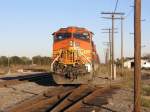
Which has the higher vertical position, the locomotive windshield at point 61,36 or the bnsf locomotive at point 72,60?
the locomotive windshield at point 61,36

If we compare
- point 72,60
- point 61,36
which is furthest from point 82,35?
point 72,60

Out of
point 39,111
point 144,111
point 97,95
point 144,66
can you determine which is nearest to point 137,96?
point 144,111

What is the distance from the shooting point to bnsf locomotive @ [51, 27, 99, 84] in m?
26.8

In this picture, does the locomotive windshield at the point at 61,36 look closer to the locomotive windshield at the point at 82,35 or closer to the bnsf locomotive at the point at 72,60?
the bnsf locomotive at the point at 72,60

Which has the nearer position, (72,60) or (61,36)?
(72,60)

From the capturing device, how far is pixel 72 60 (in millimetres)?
26969

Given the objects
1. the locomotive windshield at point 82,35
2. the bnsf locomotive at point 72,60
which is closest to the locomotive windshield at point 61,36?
the bnsf locomotive at point 72,60

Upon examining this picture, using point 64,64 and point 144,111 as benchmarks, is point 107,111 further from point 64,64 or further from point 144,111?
point 64,64

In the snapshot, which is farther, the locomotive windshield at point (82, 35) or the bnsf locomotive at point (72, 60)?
the locomotive windshield at point (82, 35)

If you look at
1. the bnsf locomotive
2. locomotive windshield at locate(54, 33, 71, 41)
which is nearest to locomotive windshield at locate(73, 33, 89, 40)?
the bnsf locomotive

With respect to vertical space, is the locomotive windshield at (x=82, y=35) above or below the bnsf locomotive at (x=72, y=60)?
above

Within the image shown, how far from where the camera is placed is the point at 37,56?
117562 millimetres

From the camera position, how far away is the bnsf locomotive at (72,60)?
87.9 feet

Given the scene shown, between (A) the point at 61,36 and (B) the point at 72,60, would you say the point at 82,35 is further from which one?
(B) the point at 72,60
